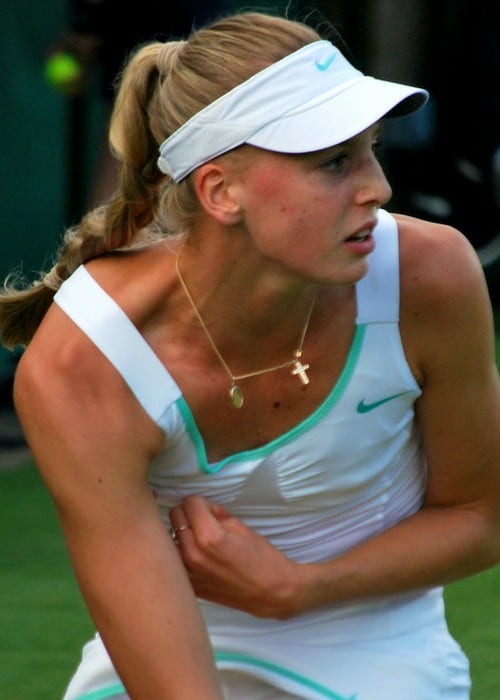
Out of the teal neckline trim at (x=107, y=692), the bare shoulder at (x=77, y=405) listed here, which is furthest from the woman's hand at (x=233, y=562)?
the teal neckline trim at (x=107, y=692)

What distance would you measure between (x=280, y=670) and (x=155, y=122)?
0.86 metres

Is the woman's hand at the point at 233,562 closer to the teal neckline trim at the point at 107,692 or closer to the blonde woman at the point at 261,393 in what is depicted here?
the blonde woman at the point at 261,393

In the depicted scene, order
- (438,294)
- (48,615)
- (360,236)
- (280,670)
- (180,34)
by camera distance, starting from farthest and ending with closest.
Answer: (180,34) → (48,615) → (280,670) → (438,294) → (360,236)

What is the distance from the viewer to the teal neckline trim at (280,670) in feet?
8.09

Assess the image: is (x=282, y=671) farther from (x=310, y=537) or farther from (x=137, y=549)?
(x=137, y=549)

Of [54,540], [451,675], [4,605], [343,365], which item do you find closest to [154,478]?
[343,365]

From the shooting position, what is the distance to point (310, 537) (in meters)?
2.51

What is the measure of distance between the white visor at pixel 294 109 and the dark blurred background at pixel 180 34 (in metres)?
2.72

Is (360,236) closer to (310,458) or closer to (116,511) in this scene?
(310,458)

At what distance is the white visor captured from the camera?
2.20 metres

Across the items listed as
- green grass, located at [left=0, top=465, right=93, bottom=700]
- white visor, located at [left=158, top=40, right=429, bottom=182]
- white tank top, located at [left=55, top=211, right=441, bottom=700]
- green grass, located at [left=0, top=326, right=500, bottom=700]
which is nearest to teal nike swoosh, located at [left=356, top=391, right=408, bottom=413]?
white tank top, located at [left=55, top=211, right=441, bottom=700]

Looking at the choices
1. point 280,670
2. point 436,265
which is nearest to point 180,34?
point 436,265

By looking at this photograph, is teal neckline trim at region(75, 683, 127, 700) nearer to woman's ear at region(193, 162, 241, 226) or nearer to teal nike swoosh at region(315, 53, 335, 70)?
woman's ear at region(193, 162, 241, 226)

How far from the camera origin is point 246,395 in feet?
8.00
